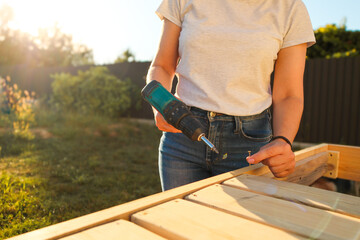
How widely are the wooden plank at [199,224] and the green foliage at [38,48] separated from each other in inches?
1486

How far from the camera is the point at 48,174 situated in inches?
188

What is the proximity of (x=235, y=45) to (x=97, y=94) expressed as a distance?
10081 millimetres

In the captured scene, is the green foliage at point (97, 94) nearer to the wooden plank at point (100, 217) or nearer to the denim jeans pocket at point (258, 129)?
the denim jeans pocket at point (258, 129)

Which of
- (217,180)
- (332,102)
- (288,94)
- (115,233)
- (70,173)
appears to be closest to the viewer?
(115,233)

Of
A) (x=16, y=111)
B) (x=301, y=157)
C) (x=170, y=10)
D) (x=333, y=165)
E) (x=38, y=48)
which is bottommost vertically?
(x=16, y=111)

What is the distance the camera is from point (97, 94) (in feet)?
35.8

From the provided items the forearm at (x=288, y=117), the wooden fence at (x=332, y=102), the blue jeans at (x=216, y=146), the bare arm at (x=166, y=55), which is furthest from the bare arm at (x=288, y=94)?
the wooden fence at (x=332, y=102)

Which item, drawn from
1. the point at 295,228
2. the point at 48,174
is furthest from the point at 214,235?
the point at 48,174

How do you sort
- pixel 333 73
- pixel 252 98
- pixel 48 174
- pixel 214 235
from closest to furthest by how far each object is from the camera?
pixel 214 235
pixel 252 98
pixel 48 174
pixel 333 73

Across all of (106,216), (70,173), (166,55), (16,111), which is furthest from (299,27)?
(16,111)

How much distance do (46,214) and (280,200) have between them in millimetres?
3223

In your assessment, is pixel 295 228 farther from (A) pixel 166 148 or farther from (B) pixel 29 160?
(B) pixel 29 160

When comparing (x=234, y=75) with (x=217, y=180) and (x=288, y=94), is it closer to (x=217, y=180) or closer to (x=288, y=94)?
(x=288, y=94)

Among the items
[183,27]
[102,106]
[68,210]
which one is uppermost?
[183,27]
